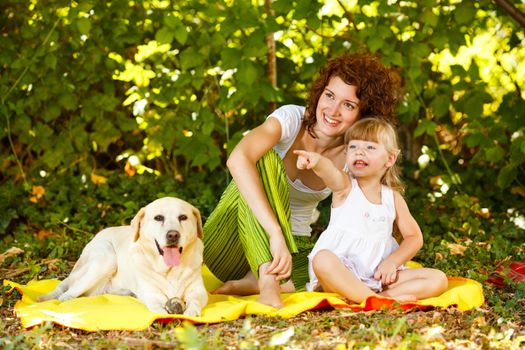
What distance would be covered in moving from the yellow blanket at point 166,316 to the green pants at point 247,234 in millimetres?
245

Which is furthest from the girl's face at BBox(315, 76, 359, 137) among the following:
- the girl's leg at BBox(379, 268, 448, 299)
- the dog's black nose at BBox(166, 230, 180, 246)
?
the dog's black nose at BBox(166, 230, 180, 246)

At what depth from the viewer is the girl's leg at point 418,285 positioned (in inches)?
143

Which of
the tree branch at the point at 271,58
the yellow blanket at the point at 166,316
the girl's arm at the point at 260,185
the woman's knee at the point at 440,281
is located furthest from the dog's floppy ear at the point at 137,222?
the tree branch at the point at 271,58

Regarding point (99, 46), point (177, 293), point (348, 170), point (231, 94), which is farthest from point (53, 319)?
point (99, 46)

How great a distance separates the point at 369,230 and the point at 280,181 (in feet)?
1.53

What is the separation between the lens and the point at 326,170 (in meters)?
3.67

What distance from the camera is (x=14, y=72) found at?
582 centimetres

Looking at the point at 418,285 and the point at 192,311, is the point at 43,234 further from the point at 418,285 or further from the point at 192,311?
the point at 418,285

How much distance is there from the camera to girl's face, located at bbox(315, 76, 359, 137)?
3.87 meters

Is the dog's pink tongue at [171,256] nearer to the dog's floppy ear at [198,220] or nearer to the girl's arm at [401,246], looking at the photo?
the dog's floppy ear at [198,220]

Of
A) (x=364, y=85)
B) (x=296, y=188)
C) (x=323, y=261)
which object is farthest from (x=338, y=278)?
(x=364, y=85)

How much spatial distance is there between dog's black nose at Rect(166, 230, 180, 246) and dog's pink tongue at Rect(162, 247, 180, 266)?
0.06m

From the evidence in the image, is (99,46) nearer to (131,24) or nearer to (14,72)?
(131,24)

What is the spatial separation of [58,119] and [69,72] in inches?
20.2
